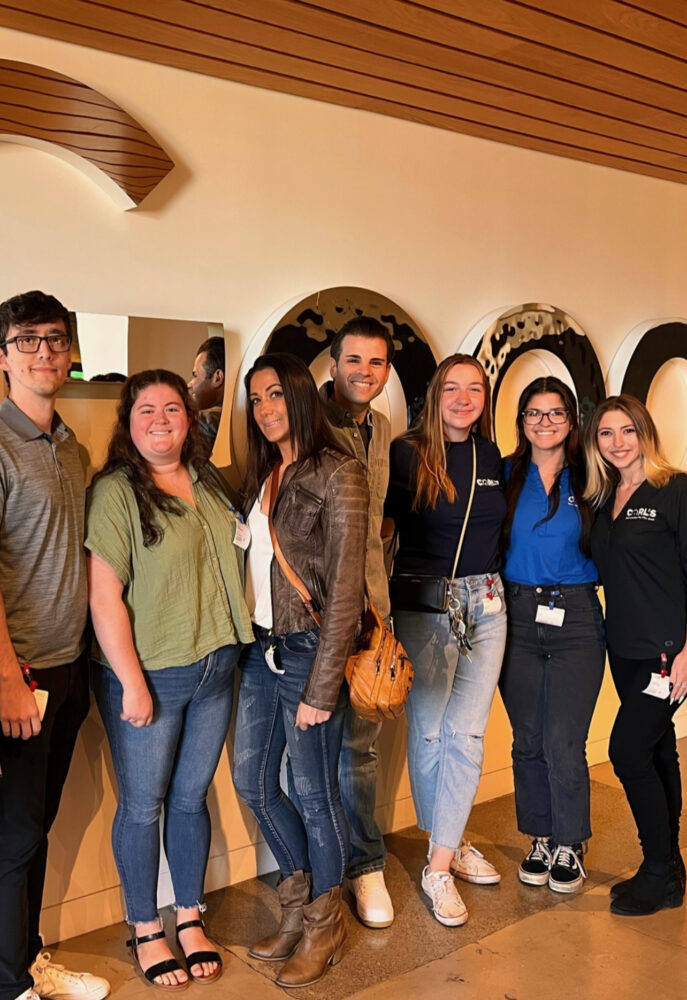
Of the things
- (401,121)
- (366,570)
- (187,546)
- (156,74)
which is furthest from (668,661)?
(156,74)

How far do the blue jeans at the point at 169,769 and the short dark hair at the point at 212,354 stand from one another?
90cm

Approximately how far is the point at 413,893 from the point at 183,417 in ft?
5.80

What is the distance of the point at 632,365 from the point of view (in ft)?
14.4

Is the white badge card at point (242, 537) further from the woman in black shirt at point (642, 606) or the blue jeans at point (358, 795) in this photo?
the woman in black shirt at point (642, 606)

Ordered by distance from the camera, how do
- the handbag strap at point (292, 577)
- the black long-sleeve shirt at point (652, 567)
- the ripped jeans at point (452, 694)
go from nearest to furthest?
the handbag strap at point (292, 577)
the black long-sleeve shirt at point (652, 567)
the ripped jeans at point (452, 694)

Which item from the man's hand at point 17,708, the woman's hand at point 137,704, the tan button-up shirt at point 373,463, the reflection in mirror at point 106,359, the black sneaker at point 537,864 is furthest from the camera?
the black sneaker at point 537,864

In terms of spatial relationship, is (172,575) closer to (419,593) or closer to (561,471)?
(419,593)

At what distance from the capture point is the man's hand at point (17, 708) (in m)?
2.26

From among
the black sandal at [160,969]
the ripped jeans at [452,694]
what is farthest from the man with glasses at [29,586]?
the ripped jeans at [452,694]

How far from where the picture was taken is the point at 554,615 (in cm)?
317

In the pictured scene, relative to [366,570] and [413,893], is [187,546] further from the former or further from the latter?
[413,893]

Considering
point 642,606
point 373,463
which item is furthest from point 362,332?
point 642,606

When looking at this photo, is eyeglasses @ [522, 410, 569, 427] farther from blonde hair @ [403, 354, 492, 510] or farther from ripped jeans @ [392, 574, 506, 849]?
ripped jeans @ [392, 574, 506, 849]

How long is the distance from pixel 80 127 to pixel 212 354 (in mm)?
746
